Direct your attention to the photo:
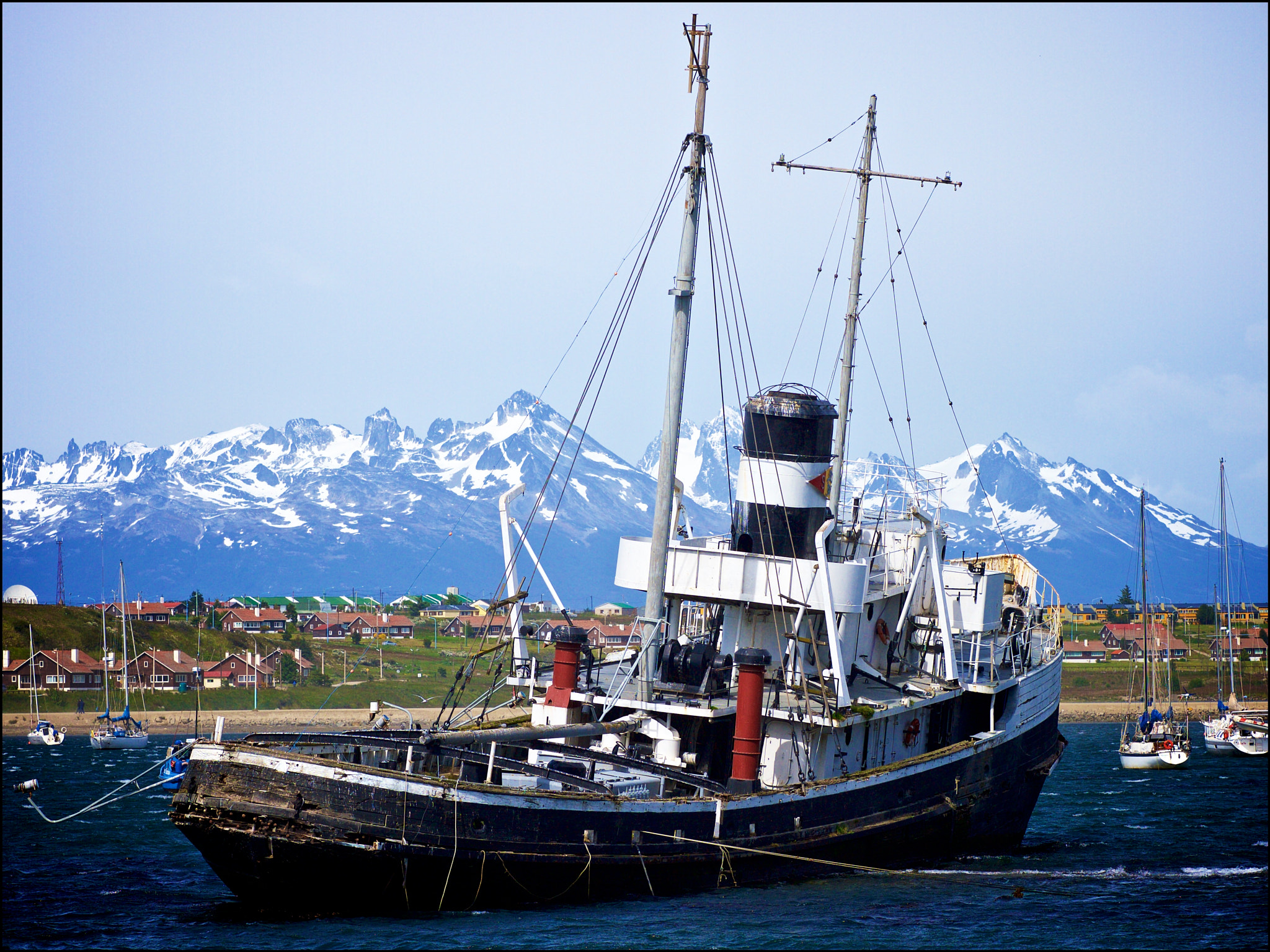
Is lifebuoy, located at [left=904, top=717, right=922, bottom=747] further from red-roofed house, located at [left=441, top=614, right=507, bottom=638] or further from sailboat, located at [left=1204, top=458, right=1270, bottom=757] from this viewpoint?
red-roofed house, located at [left=441, top=614, right=507, bottom=638]

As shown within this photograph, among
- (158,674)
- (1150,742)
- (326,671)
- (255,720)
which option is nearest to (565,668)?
(1150,742)

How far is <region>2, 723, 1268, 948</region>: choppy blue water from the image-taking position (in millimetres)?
22672

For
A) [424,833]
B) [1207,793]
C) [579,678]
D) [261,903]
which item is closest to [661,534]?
[579,678]

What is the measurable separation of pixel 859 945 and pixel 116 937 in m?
12.6

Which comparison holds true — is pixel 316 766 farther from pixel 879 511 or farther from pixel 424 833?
pixel 879 511

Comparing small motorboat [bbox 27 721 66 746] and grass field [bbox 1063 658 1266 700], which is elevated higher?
grass field [bbox 1063 658 1266 700]

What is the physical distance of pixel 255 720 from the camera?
97.4 meters

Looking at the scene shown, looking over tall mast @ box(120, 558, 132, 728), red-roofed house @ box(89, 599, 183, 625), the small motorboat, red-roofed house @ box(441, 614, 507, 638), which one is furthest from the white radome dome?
the small motorboat

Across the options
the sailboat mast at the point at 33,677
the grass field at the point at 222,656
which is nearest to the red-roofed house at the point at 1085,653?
the grass field at the point at 222,656

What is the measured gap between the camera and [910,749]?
3158 centimetres

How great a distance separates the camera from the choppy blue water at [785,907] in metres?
22.7

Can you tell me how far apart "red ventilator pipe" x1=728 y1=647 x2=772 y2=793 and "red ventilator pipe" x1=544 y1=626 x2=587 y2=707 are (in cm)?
402

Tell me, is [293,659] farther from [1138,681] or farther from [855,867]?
[855,867]

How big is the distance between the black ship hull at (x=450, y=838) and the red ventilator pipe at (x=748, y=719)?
0.41 meters
